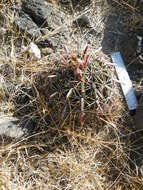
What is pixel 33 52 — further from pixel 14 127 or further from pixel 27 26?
pixel 14 127

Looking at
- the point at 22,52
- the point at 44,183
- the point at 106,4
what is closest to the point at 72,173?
the point at 44,183

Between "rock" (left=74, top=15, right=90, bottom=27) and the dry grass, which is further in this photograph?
"rock" (left=74, top=15, right=90, bottom=27)

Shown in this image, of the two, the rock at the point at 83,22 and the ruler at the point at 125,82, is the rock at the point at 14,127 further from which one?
the rock at the point at 83,22

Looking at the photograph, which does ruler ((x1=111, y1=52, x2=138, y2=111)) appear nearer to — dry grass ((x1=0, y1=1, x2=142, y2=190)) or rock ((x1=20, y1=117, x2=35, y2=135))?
dry grass ((x1=0, y1=1, x2=142, y2=190))

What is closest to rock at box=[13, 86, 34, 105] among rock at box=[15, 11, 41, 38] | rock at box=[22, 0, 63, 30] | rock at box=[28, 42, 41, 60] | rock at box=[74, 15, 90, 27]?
rock at box=[28, 42, 41, 60]

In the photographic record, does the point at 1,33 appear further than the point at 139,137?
Yes

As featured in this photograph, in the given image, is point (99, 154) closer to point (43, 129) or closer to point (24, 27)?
point (43, 129)
